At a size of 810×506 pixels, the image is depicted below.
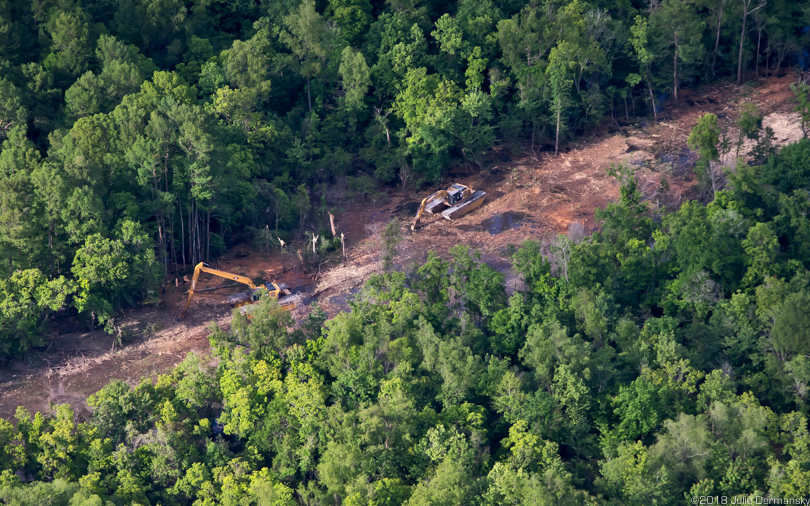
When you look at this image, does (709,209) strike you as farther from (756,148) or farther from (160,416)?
(160,416)

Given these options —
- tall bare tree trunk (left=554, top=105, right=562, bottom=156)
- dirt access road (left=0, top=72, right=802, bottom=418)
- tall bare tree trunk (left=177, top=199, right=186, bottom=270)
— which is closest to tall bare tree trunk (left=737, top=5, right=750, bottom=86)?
dirt access road (left=0, top=72, right=802, bottom=418)

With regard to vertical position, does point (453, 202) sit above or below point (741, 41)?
below

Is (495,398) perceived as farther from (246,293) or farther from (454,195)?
(454,195)

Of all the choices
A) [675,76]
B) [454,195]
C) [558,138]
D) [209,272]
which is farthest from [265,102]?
[675,76]

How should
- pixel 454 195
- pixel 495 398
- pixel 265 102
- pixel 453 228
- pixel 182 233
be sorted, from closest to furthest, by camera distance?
1. pixel 495 398
2. pixel 182 233
3. pixel 453 228
4. pixel 454 195
5. pixel 265 102

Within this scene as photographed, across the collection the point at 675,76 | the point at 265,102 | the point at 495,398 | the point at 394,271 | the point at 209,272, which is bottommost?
the point at 495,398

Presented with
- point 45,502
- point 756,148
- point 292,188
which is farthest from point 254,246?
point 756,148
